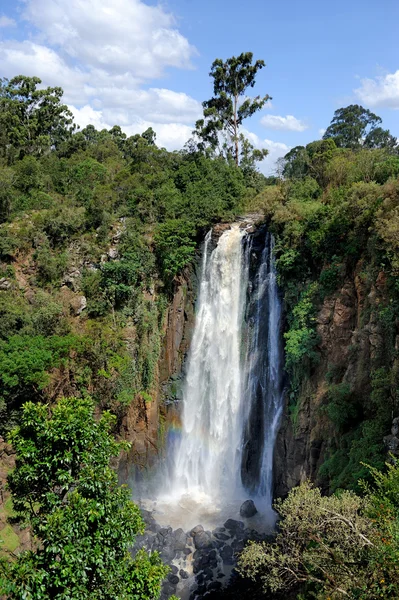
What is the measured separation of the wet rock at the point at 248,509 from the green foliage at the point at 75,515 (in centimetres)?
1117

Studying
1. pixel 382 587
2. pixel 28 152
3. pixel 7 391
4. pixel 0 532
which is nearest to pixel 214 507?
pixel 0 532

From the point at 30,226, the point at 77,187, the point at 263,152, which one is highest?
the point at 263,152

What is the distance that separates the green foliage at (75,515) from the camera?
284 inches

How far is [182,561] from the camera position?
17047 mm

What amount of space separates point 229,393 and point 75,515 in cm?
1533

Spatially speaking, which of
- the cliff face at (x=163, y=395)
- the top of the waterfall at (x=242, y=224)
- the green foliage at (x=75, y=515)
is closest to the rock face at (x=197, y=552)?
the cliff face at (x=163, y=395)

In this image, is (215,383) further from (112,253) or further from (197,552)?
(112,253)

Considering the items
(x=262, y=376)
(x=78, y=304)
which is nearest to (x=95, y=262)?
(x=78, y=304)

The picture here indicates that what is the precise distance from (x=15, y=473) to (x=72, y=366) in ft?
42.1

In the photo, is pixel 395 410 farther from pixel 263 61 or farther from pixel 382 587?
pixel 263 61

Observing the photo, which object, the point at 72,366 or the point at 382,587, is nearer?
the point at 382,587

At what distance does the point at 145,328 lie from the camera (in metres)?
22.8

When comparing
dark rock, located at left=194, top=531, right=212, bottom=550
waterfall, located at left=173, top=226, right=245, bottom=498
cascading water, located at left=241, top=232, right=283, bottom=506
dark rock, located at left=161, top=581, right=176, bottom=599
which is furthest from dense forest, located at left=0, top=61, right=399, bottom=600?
dark rock, located at left=161, top=581, right=176, bottom=599

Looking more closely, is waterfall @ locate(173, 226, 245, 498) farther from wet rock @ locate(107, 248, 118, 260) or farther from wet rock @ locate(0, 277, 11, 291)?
wet rock @ locate(0, 277, 11, 291)
